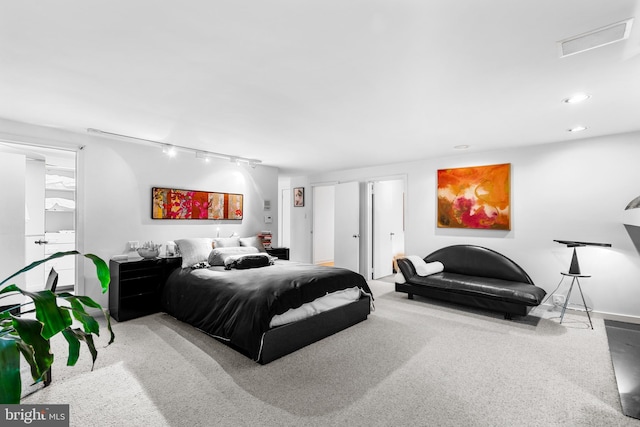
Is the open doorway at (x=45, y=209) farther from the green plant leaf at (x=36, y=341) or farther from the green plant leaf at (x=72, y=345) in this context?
the green plant leaf at (x=36, y=341)

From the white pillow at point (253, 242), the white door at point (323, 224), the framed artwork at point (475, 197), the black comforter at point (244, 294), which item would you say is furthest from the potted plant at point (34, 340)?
the white door at point (323, 224)

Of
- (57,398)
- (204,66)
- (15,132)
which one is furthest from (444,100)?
(15,132)

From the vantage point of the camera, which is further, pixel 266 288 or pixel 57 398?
pixel 266 288

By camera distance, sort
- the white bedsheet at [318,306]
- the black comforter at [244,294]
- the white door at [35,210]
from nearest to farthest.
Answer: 1. the black comforter at [244,294]
2. the white bedsheet at [318,306]
3. the white door at [35,210]

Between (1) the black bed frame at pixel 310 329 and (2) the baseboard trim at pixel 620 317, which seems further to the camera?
(2) the baseboard trim at pixel 620 317

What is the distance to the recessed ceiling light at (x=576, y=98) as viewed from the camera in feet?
9.05

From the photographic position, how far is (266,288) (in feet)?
10.1

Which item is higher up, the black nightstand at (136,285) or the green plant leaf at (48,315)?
the green plant leaf at (48,315)

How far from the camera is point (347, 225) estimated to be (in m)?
6.70

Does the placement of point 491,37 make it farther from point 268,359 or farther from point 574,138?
point 574,138

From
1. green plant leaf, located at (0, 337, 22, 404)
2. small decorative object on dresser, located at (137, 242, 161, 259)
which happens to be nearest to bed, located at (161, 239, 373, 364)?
small decorative object on dresser, located at (137, 242, 161, 259)

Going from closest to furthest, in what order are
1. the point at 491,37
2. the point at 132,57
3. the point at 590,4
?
1. the point at 590,4
2. the point at 491,37
3. the point at 132,57

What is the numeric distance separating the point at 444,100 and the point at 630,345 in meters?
3.20

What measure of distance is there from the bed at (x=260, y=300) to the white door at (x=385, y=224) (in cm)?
261
